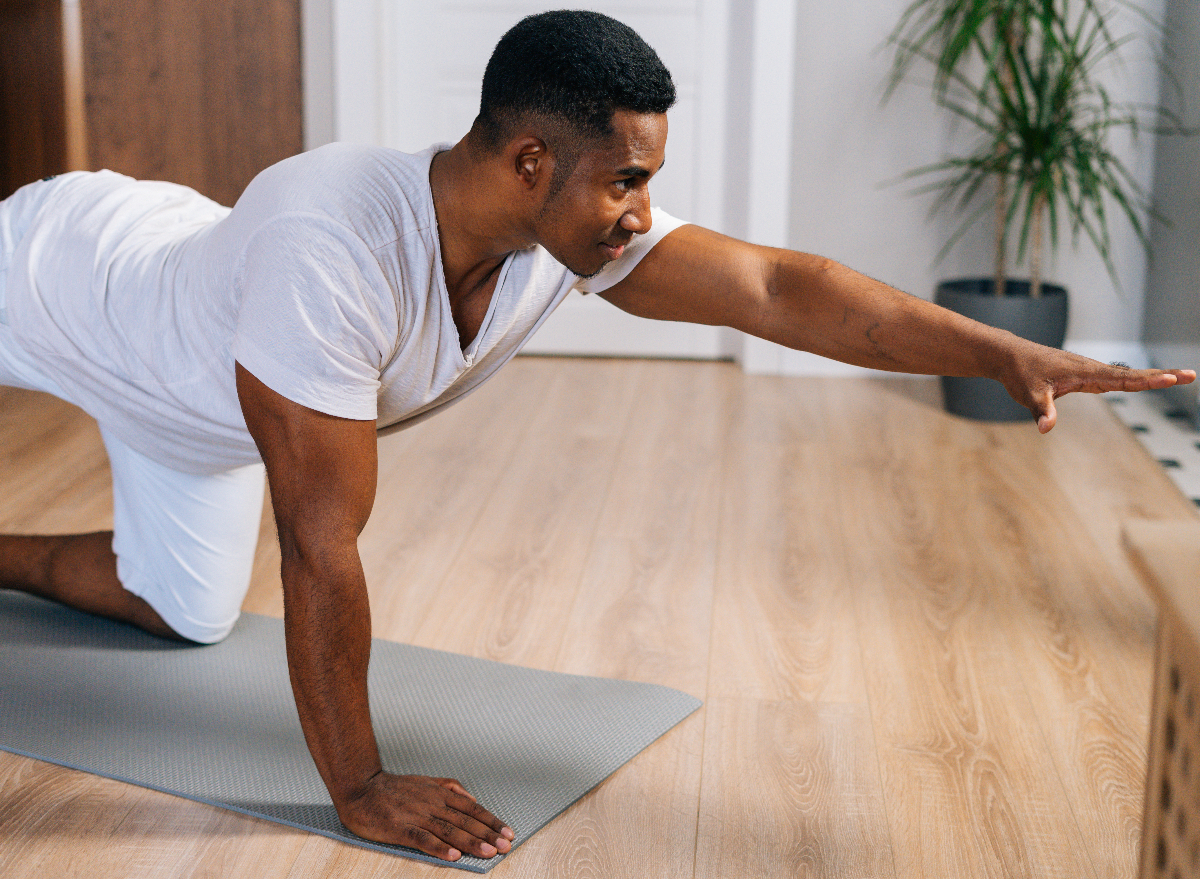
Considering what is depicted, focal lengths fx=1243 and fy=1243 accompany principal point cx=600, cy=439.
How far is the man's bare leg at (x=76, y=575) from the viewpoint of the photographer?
186cm

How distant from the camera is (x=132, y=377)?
155cm

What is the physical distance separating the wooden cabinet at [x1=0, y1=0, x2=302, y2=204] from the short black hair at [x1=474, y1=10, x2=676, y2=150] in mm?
1654

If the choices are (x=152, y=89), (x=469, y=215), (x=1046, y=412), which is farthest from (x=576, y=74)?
(x=152, y=89)

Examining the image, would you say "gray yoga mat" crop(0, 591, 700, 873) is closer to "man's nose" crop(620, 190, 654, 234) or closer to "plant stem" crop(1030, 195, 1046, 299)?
"man's nose" crop(620, 190, 654, 234)

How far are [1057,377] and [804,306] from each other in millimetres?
325

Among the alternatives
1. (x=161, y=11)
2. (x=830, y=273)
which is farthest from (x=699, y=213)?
(x=830, y=273)

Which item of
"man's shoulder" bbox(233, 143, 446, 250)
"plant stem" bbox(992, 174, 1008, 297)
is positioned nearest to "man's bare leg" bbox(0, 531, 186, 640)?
"man's shoulder" bbox(233, 143, 446, 250)

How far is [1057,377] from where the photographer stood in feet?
4.23

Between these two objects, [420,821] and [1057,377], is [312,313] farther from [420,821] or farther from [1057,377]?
[1057,377]

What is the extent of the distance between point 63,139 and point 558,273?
5.29 feet

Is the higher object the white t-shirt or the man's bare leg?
the white t-shirt

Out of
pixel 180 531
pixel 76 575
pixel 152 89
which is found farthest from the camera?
pixel 152 89

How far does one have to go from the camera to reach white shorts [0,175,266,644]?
68.6 inches

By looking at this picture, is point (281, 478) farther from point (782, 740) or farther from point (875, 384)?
point (875, 384)
